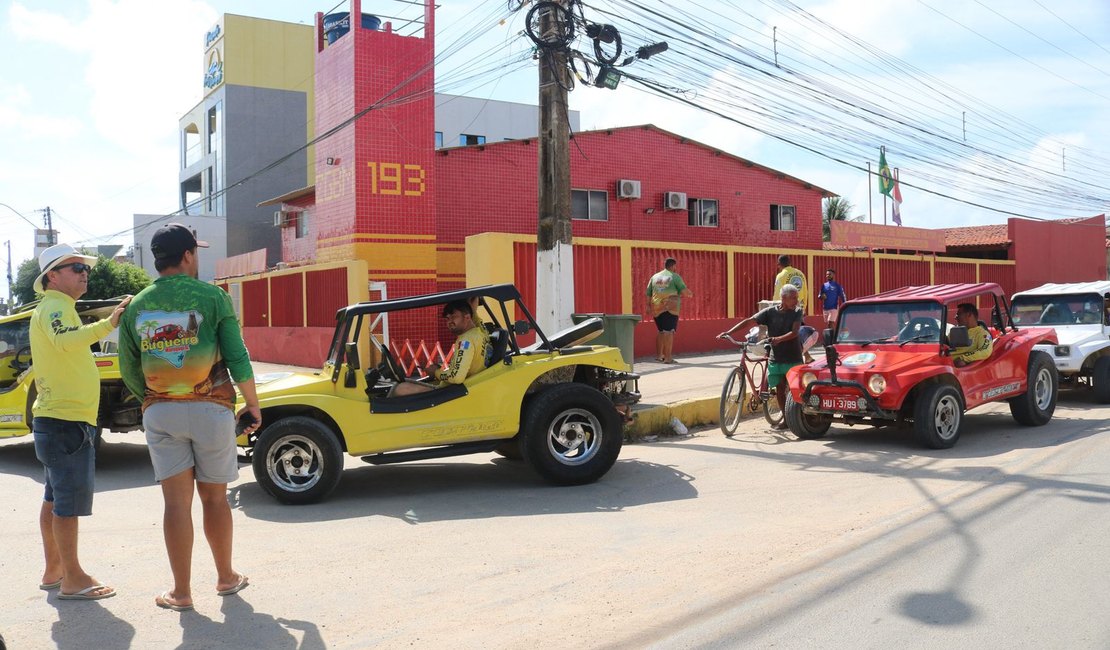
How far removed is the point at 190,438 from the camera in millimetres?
4367

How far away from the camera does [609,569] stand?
5.14m

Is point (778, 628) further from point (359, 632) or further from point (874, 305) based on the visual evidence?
point (874, 305)

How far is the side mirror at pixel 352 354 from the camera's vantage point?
7.12 meters

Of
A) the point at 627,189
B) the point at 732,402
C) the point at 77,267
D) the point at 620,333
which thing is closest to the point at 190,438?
the point at 77,267

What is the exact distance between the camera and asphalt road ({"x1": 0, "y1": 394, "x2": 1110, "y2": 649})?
4172 mm

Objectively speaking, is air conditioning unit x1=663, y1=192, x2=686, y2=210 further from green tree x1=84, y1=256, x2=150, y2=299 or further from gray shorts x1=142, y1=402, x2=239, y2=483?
green tree x1=84, y1=256, x2=150, y2=299

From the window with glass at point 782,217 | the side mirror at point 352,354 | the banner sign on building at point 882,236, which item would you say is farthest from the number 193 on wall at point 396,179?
the side mirror at point 352,354

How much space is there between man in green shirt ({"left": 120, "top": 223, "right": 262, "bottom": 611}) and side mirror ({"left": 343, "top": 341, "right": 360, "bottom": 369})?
8.51ft

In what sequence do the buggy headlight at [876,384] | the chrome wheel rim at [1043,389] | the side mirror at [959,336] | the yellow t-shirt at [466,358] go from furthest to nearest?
the chrome wheel rim at [1043,389] < the side mirror at [959,336] < the buggy headlight at [876,384] < the yellow t-shirt at [466,358]

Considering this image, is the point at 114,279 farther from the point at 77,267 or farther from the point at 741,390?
the point at 77,267

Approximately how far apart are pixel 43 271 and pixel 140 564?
1.87 meters

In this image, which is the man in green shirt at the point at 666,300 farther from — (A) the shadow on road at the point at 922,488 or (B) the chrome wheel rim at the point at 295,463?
(B) the chrome wheel rim at the point at 295,463

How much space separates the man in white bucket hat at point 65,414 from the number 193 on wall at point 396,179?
16377mm

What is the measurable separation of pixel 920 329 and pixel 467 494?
5.23 m
